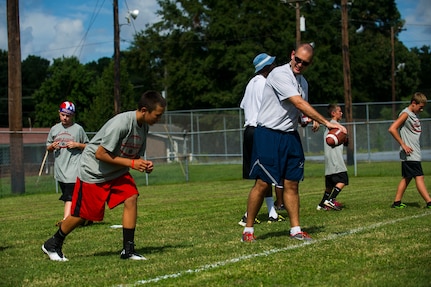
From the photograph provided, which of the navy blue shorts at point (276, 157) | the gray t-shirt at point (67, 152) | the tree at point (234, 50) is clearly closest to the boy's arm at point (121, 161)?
the navy blue shorts at point (276, 157)

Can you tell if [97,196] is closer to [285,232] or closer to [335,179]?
[285,232]

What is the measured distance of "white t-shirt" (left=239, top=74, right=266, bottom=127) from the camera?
927 cm

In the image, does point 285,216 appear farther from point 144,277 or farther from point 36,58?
point 36,58

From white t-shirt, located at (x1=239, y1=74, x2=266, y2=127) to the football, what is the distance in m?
2.07

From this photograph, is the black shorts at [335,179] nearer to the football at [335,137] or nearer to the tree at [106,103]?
the football at [335,137]

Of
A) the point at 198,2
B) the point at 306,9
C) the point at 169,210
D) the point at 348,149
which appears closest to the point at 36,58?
the point at 198,2

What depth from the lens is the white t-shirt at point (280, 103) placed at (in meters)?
7.46

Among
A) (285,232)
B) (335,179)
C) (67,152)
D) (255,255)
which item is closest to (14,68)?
(67,152)

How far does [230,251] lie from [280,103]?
1.75 m

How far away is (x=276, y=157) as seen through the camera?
7.39 metres

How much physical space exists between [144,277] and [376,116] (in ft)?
125

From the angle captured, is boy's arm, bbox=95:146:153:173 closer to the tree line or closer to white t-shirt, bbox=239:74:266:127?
white t-shirt, bbox=239:74:266:127

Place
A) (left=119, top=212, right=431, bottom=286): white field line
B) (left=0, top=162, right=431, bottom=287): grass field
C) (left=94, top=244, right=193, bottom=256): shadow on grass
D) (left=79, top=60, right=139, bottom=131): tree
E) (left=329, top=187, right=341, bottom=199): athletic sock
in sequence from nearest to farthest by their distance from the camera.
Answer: (left=0, top=162, right=431, bottom=287): grass field → (left=119, top=212, right=431, bottom=286): white field line → (left=94, top=244, right=193, bottom=256): shadow on grass → (left=329, top=187, right=341, bottom=199): athletic sock → (left=79, top=60, right=139, bottom=131): tree

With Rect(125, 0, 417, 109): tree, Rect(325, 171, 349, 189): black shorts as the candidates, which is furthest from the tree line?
Rect(325, 171, 349, 189): black shorts
